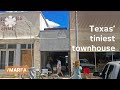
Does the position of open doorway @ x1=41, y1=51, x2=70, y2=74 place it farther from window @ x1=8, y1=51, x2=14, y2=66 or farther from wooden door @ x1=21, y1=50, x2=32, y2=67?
window @ x1=8, y1=51, x2=14, y2=66

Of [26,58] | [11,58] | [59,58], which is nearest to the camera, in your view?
[59,58]

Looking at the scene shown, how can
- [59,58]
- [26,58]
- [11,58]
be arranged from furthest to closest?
[26,58], [11,58], [59,58]

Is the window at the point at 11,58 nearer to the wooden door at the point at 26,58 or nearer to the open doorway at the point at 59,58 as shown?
the wooden door at the point at 26,58

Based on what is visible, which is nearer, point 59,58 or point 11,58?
point 59,58

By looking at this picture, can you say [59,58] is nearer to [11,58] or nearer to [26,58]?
[26,58]

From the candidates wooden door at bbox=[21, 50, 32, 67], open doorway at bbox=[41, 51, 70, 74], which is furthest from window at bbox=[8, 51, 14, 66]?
open doorway at bbox=[41, 51, 70, 74]

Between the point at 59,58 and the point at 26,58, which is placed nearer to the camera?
the point at 59,58

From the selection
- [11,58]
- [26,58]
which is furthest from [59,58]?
[11,58]

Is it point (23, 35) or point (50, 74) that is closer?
point (50, 74)

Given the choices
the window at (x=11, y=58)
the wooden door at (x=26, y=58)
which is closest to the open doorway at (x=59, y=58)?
the wooden door at (x=26, y=58)
